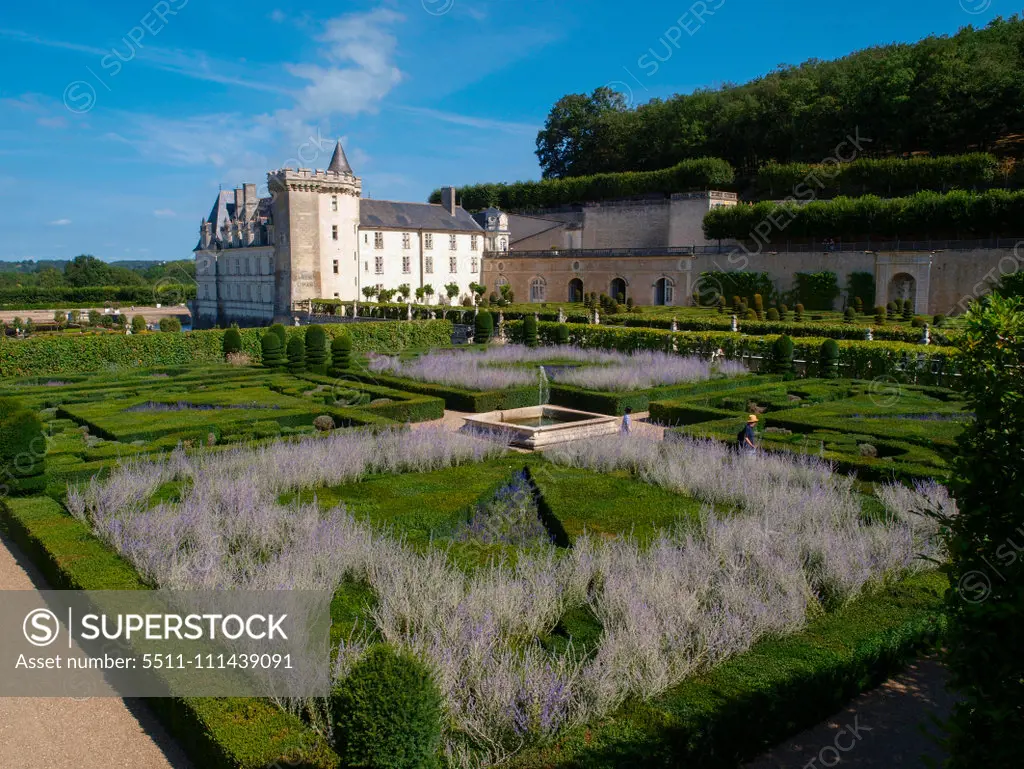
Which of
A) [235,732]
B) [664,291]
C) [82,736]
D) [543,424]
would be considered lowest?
[82,736]

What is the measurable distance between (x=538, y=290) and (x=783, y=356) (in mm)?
32008

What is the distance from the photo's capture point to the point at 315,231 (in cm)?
4503

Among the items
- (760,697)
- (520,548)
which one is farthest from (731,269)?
(760,697)

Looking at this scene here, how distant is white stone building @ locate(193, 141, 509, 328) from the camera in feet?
147

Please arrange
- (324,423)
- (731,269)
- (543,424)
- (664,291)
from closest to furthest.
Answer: (324,423) < (543,424) < (731,269) < (664,291)

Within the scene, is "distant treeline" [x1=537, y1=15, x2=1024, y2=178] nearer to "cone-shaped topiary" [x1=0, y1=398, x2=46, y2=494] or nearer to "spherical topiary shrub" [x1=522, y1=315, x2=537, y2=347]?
"spherical topiary shrub" [x1=522, y1=315, x2=537, y2=347]

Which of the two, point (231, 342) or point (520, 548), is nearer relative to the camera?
point (520, 548)

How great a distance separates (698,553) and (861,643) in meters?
1.80

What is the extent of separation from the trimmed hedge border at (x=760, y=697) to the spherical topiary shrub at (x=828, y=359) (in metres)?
14.4

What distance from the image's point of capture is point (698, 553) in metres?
7.75

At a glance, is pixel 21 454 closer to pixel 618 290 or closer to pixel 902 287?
pixel 902 287

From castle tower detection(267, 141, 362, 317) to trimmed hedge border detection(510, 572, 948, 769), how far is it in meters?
41.5

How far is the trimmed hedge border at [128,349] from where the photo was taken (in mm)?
21906

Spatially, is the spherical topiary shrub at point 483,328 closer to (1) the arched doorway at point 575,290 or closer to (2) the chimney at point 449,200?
(1) the arched doorway at point 575,290
